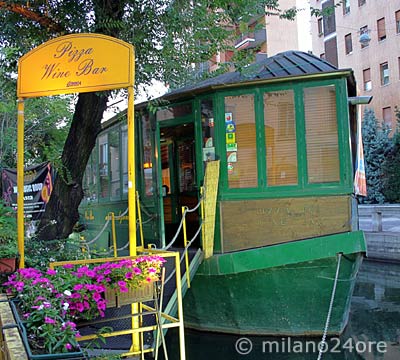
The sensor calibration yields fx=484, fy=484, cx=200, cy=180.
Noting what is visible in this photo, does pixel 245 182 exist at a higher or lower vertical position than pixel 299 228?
higher

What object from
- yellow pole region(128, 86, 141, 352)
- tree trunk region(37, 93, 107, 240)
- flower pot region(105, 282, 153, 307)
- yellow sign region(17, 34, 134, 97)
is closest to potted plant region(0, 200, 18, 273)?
tree trunk region(37, 93, 107, 240)

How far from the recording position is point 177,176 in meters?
9.30

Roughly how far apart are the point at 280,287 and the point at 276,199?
125 centimetres

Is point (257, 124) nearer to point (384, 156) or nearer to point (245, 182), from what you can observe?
point (245, 182)

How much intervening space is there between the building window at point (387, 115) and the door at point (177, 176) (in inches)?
890

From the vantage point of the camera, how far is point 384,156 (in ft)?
83.6

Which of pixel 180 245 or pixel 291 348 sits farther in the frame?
pixel 180 245

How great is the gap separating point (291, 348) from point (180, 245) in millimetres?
2642

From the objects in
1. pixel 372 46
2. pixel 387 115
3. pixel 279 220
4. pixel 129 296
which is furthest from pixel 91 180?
pixel 372 46

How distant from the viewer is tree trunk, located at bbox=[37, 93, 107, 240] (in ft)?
21.6

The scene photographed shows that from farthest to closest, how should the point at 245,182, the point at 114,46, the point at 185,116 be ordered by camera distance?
the point at 185,116, the point at 245,182, the point at 114,46

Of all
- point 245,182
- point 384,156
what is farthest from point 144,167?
point 384,156

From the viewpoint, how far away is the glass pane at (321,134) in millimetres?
6742

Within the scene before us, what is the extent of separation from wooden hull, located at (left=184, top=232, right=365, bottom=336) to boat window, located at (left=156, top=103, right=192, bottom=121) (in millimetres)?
2411
